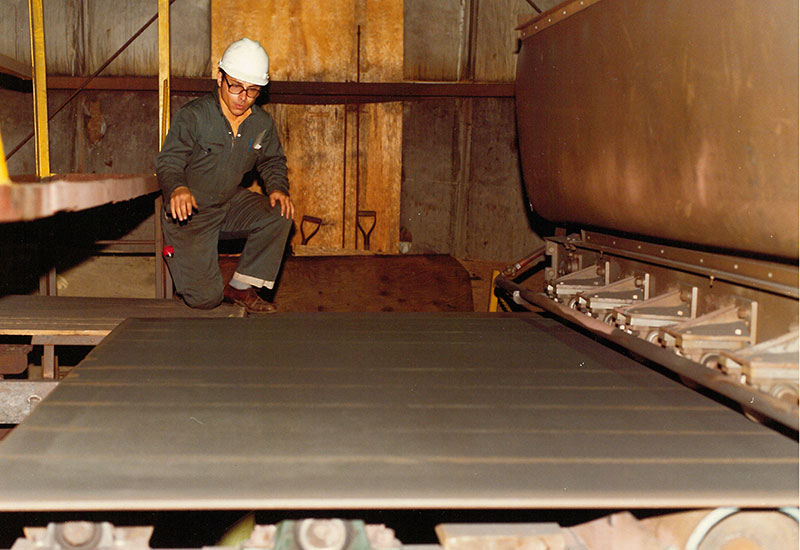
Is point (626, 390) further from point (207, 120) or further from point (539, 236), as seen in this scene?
point (539, 236)

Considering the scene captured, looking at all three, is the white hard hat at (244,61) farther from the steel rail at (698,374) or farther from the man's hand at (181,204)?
the steel rail at (698,374)

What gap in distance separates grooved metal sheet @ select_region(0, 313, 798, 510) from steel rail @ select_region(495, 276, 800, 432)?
0.11 m

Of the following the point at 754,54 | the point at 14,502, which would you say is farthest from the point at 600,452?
the point at 14,502

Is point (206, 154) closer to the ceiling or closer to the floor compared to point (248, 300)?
closer to the ceiling

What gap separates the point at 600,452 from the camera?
65.7 inches

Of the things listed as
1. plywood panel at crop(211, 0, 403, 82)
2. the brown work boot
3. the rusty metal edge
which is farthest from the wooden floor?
plywood panel at crop(211, 0, 403, 82)

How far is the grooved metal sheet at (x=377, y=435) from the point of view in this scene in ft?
4.68

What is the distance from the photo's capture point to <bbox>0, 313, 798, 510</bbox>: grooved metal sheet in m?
1.43

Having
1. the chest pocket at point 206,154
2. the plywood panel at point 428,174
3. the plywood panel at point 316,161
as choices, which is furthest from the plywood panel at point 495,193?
the chest pocket at point 206,154

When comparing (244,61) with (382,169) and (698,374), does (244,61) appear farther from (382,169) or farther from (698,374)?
(698,374)

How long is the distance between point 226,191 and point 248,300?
654 mm

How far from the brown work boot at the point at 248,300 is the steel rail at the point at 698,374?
1719mm

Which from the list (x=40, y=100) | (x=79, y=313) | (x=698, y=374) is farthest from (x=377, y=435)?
(x=40, y=100)

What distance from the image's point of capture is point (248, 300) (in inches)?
161
